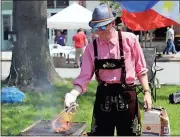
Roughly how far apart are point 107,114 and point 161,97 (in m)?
5.67

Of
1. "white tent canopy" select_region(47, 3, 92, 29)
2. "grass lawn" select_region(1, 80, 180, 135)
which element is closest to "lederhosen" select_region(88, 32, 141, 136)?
"grass lawn" select_region(1, 80, 180, 135)

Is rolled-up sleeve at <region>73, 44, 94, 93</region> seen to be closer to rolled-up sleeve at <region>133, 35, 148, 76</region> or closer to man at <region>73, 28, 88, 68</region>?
rolled-up sleeve at <region>133, 35, 148, 76</region>

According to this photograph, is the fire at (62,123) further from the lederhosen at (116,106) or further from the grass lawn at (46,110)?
the grass lawn at (46,110)

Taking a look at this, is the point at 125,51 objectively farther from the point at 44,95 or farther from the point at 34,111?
the point at 44,95

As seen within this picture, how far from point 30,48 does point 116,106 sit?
6759mm

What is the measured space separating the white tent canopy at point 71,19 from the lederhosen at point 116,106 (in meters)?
14.9

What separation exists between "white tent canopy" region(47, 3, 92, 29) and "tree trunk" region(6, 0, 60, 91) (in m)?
8.41

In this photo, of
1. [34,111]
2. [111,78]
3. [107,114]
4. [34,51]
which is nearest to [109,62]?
[111,78]

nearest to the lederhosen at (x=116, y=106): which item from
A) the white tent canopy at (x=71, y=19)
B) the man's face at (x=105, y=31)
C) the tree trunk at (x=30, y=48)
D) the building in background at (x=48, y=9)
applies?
the man's face at (x=105, y=31)

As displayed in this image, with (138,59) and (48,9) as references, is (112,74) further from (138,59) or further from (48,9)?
(48,9)

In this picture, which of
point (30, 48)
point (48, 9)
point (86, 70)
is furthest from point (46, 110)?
point (48, 9)

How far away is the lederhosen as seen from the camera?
4074mm

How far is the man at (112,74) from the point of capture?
4051 mm

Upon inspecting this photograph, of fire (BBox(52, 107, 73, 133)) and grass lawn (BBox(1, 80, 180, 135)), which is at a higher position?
fire (BBox(52, 107, 73, 133))
